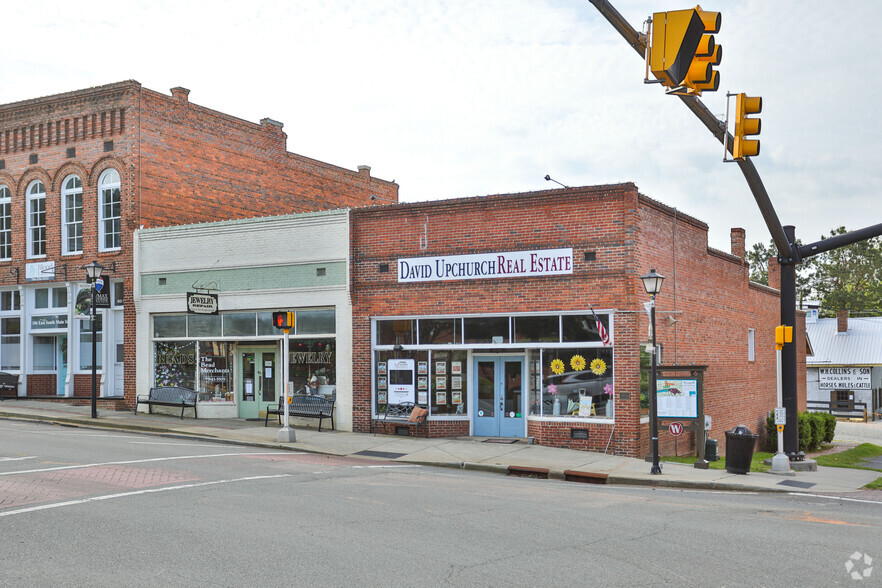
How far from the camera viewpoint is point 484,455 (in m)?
18.0

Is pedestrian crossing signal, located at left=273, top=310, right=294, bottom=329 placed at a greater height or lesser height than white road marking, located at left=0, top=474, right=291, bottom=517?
greater

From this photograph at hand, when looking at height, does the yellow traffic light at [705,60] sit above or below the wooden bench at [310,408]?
above

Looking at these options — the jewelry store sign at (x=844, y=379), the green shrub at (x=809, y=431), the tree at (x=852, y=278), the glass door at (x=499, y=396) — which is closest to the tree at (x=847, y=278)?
the tree at (x=852, y=278)

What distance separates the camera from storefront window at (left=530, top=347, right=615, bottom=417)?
19109mm

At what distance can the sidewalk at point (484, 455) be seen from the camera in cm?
1573

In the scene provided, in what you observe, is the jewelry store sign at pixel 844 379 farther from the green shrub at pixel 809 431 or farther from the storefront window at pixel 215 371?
the storefront window at pixel 215 371

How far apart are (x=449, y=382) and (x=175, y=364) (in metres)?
9.20

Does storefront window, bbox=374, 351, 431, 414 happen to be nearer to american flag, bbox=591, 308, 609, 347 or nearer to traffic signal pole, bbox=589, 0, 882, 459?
american flag, bbox=591, 308, 609, 347

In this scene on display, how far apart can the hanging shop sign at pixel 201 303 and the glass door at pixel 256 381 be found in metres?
1.63

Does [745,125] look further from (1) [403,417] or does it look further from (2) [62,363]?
(2) [62,363]

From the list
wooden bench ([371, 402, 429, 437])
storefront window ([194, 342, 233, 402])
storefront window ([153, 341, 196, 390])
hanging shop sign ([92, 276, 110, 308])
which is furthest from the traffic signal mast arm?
hanging shop sign ([92, 276, 110, 308])

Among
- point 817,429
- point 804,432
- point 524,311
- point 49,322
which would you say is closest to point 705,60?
point 524,311

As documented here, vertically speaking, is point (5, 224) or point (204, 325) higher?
point (5, 224)

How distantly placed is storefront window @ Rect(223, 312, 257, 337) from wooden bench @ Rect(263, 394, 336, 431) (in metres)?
2.50
